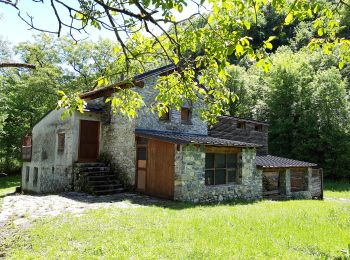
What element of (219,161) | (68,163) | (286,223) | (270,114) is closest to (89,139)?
(68,163)

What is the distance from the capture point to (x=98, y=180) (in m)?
15.2

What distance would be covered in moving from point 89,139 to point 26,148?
8059 millimetres

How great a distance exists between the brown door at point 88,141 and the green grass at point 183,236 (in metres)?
7.87

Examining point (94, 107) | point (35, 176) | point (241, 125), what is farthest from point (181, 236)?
point (35, 176)

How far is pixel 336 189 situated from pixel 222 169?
14.1 m

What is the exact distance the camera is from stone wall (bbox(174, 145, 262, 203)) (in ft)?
41.5

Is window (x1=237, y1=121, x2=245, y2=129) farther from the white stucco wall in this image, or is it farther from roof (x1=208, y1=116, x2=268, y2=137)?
the white stucco wall

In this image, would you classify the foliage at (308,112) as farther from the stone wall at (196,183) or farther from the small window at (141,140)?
the small window at (141,140)

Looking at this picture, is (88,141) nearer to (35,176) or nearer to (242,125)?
(35,176)

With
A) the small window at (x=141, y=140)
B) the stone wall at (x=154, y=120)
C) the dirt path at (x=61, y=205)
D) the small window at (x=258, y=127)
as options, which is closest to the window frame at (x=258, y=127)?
the small window at (x=258, y=127)

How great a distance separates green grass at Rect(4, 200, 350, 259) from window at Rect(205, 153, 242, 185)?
188 inches

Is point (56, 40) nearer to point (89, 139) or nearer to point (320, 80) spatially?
point (89, 139)

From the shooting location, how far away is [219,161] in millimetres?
14625

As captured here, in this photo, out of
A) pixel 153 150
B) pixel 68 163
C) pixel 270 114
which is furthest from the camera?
pixel 270 114
